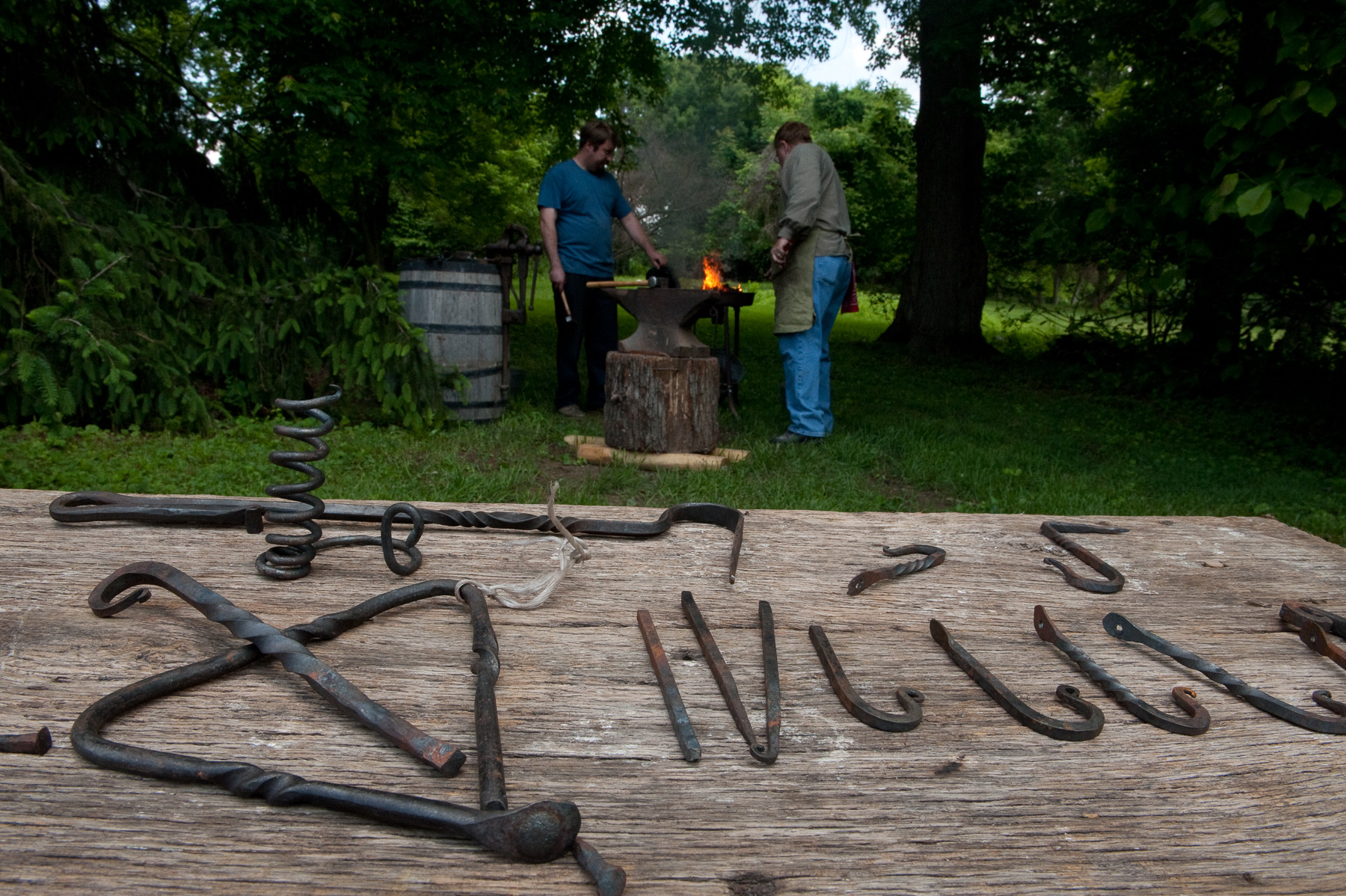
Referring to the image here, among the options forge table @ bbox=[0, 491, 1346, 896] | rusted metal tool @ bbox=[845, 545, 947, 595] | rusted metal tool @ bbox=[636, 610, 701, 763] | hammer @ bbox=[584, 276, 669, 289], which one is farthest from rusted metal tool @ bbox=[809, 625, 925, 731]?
hammer @ bbox=[584, 276, 669, 289]

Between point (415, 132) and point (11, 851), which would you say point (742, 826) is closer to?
point (11, 851)

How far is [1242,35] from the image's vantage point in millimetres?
6426

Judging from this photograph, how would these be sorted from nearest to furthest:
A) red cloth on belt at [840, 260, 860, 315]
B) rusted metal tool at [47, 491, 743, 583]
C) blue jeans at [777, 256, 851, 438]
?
rusted metal tool at [47, 491, 743, 583] < blue jeans at [777, 256, 851, 438] < red cloth on belt at [840, 260, 860, 315]

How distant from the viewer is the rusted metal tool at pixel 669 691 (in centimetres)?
116

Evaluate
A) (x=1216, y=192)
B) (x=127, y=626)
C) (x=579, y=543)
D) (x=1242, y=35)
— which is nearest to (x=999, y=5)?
(x=1242, y=35)

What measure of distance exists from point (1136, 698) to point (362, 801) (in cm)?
109

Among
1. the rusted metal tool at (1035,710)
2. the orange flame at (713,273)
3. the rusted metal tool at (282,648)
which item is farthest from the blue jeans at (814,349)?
the rusted metal tool at (282,648)

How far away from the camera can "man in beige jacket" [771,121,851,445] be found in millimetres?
5621

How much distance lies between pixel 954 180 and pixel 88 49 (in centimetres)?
932

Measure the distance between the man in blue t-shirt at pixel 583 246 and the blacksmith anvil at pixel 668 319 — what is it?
0.64 m

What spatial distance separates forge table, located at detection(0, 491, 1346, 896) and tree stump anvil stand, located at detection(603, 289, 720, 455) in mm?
3417

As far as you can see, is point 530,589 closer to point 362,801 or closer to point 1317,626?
point 362,801

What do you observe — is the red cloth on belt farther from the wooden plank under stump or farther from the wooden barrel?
the wooden barrel

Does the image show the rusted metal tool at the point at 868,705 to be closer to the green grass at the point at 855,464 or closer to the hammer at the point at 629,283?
the green grass at the point at 855,464
